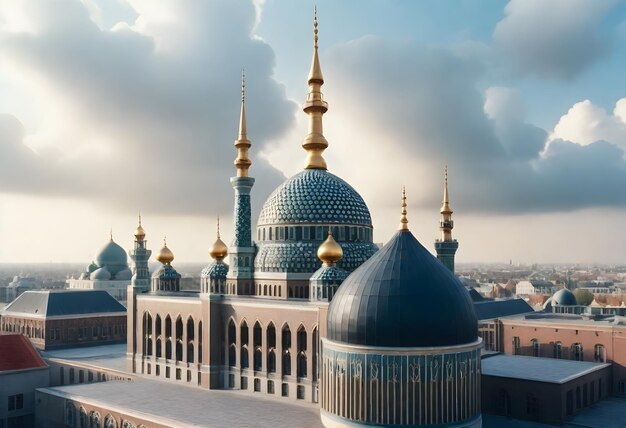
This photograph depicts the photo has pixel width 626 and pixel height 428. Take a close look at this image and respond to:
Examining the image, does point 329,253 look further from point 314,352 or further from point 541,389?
point 541,389

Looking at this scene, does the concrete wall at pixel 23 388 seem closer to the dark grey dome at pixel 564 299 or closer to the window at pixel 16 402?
the window at pixel 16 402

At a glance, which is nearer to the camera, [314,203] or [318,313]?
[318,313]

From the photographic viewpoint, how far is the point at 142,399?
4103cm

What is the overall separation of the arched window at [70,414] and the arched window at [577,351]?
36683mm

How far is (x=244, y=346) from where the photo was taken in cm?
4300

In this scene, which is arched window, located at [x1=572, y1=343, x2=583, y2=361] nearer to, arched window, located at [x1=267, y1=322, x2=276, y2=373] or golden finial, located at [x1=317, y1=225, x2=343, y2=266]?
golden finial, located at [x1=317, y1=225, x2=343, y2=266]

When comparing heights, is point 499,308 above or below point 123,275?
below

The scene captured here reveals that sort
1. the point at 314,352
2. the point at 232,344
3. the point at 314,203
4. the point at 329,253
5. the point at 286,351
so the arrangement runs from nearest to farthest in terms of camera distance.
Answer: the point at 314,352, the point at 329,253, the point at 286,351, the point at 232,344, the point at 314,203

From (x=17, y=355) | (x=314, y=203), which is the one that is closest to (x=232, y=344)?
(x=314, y=203)

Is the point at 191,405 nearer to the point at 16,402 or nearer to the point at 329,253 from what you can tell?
the point at 329,253

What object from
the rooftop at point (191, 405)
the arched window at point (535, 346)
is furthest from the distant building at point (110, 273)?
the arched window at point (535, 346)

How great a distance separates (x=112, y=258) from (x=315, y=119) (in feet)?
166

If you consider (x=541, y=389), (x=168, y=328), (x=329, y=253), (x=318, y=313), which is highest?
(x=329, y=253)

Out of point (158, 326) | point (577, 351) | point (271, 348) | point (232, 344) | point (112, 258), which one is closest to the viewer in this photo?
point (271, 348)
